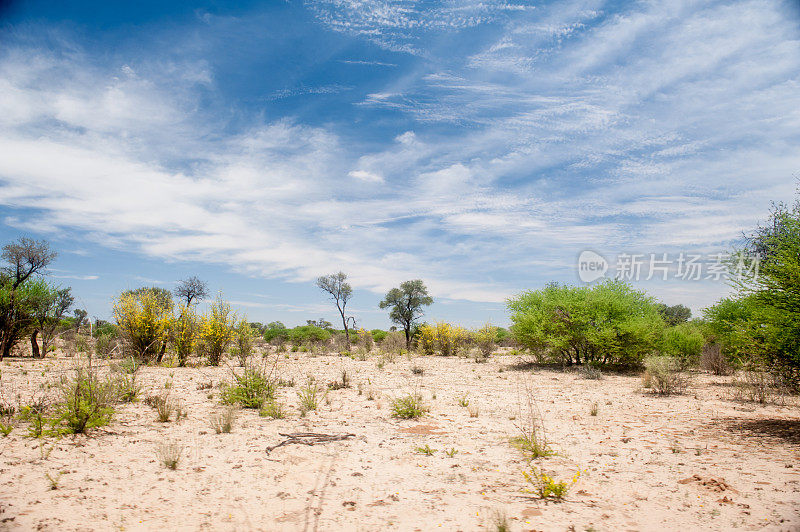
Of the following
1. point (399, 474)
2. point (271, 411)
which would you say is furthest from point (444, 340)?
point (399, 474)

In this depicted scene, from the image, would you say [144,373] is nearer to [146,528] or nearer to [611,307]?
[146,528]

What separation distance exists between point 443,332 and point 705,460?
1054 inches

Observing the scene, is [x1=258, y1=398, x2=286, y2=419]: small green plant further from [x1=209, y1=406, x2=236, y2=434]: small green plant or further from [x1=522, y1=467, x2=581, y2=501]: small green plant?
[x1=522, y1=467, x2=581, y2=501]: small green plant

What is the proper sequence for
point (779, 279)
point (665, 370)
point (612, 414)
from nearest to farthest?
point (779, 279) → point (612, 414) → point (665, 370)

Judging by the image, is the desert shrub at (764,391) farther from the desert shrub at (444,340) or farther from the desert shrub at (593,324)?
the desert shrub at (444,340)

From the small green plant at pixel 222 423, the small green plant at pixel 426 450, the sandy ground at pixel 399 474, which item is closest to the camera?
the sandy ground at pixel 399 474

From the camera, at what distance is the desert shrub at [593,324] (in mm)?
19391

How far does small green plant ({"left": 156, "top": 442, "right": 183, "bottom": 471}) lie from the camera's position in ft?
17.1

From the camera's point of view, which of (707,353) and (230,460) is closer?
(230,460)

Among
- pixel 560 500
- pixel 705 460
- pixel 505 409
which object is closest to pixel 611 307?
pixel 505 409

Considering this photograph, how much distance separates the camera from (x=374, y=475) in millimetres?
5371

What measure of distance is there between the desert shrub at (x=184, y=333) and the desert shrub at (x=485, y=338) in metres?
18.0

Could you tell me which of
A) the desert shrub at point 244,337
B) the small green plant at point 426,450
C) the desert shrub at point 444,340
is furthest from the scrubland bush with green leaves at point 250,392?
the desert shrub at point 444,340

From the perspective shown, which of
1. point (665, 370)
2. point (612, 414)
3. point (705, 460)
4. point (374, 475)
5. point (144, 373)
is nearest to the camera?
point (374, 475)
